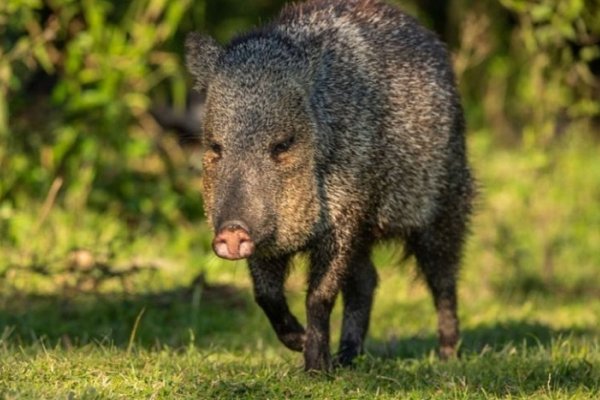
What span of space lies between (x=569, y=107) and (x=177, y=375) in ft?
15.9

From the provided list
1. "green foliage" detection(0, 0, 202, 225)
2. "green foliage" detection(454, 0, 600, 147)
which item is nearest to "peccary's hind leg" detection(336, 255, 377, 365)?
"green foliage" detection(454, 0, 600, 147)

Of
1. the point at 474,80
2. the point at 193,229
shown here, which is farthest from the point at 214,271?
the point at 474,80

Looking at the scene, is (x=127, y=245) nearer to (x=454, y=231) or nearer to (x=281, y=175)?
(x=454, y=231)

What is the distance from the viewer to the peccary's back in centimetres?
553

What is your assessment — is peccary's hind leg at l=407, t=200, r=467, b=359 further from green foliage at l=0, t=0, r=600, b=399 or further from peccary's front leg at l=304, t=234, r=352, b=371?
peccary's front leg at l=304, t=234, r=352, b=371

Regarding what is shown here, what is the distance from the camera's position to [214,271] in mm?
8531

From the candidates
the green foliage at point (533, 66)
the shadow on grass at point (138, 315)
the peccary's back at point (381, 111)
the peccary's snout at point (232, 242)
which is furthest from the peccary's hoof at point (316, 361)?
the green foliage at point (533, 66)

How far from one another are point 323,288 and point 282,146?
0.63 meters

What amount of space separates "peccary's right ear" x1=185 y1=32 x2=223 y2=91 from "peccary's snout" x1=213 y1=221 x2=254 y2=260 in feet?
2.97

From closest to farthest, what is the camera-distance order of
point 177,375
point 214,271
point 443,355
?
point 177,375 < point 443,355 < point 214,271

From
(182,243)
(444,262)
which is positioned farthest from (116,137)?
(444,262)

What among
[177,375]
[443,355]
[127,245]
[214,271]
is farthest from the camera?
[214,271]

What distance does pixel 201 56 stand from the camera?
18.4 ft

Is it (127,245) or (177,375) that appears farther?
(127,245)
